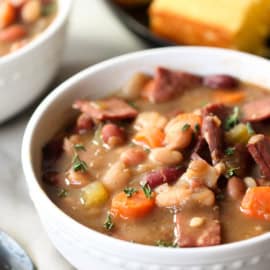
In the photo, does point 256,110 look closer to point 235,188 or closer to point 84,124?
point 235,188

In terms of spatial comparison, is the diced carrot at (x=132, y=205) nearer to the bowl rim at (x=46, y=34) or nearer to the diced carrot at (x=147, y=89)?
the diced carrot at (x=147, y=89)

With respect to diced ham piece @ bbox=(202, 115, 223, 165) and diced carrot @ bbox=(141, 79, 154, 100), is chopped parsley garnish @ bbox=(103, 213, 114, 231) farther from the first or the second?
diced carrot @ bbox=(141, 79, 154, 100)

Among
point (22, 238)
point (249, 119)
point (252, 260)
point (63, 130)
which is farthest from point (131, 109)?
point (252, 260)

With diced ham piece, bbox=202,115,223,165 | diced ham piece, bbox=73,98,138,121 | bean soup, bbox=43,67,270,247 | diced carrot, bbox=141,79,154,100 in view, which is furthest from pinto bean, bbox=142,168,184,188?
diced carrot, bbox=141,79,154,100

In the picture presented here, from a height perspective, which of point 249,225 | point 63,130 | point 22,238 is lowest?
point 22,238

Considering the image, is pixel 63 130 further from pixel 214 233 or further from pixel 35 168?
pixel 214 233

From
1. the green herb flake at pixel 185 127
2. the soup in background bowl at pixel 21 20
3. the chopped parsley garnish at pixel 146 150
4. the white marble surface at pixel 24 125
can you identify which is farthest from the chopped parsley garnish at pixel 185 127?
the soup in background bowl at pixel 21 20
